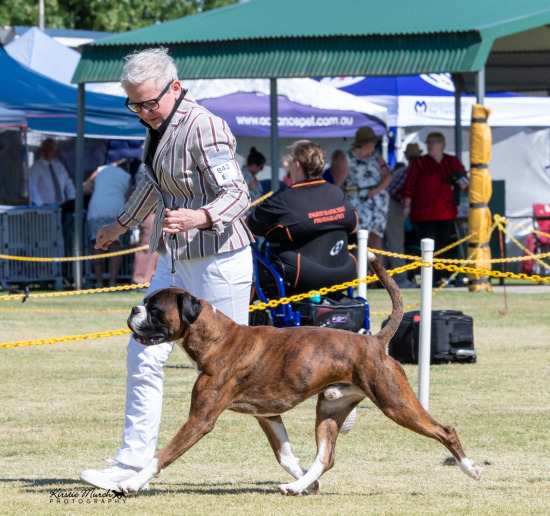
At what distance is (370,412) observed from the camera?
794 cm

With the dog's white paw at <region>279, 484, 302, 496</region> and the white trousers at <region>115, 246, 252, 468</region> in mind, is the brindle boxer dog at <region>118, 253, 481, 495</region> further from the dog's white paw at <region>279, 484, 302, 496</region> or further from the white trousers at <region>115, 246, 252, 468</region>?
the white trousers at <region>115, 246, 252, 468</region>

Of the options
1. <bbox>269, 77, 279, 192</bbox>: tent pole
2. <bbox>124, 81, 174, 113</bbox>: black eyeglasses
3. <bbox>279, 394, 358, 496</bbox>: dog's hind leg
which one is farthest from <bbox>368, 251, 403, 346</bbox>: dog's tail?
<bbox>269, 77, 279, 192</bbox>: tent pole

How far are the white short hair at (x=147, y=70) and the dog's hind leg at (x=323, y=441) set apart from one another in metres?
1.57

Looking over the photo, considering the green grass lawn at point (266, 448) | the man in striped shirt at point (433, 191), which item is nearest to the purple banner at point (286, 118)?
the man in striped shirt at point (433, 191)

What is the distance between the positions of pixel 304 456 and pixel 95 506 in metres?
1.56

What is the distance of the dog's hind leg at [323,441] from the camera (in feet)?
17.6

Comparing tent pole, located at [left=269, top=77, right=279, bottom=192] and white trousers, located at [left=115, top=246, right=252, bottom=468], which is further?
tent pole, located at [left=269, top=77, right=279, bottom=192]

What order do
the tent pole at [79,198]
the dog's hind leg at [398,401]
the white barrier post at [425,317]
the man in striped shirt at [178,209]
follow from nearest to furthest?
1. the dog's hind leg at [398,401]
2. the man in striped shirt at [178,209]
3. the white barrier post at [425,317]
4. the tent pole at [79,198]

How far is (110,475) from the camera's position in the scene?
17.6 feet

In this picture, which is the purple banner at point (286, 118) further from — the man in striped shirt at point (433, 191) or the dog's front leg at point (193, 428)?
the dog's front leg at point (193, 428)

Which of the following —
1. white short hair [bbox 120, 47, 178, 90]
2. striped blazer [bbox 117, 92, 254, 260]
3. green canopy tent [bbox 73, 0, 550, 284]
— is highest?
green canopy tent [bbox 73, 0, 550, 284]

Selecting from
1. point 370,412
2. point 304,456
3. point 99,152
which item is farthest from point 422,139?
point 304,456

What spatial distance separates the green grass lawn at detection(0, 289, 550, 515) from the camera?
5246 millimetres

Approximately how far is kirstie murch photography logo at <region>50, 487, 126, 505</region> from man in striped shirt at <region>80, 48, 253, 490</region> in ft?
0.21
